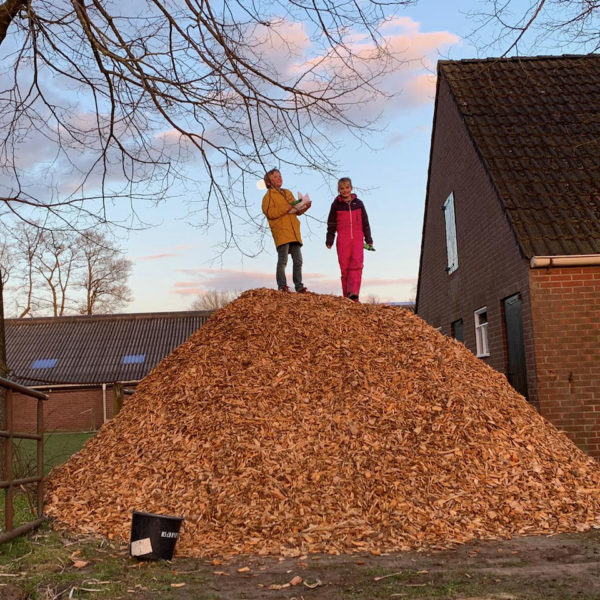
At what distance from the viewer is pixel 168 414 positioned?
24.8 feet

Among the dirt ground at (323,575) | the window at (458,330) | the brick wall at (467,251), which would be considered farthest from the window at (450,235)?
the dirt ground at (323,575)

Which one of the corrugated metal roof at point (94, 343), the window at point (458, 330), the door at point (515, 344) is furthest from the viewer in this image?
the corrugated metal roof at point (94, 343)

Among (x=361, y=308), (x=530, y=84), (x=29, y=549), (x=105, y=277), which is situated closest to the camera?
(x=29, y=549)

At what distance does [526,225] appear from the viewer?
10.4 meters

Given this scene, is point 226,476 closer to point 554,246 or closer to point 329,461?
point 329,461

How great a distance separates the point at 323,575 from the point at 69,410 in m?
25.1

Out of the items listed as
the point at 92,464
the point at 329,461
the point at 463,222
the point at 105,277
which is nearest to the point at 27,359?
the point at 105,277

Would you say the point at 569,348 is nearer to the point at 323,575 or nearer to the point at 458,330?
the point at 458,330

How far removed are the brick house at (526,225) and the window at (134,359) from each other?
18.2 metres

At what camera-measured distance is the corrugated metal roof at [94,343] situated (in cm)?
3056

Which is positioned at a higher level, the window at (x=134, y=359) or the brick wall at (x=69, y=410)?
the window at (x=134, y=359)

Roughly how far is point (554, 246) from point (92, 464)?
22.8 ft

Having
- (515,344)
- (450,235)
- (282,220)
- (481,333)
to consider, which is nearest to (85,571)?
(282,220)

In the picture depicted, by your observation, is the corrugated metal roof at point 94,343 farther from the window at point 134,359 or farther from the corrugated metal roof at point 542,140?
the corrugated metal roof at point 542,140
